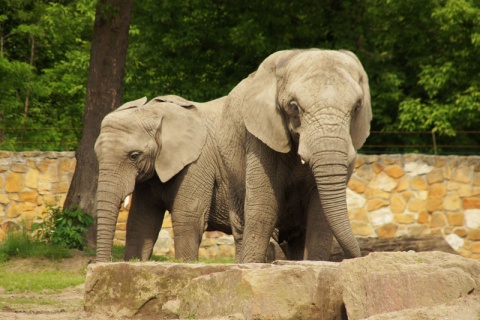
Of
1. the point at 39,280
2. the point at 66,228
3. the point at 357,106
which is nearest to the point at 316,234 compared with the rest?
the point at 357,106

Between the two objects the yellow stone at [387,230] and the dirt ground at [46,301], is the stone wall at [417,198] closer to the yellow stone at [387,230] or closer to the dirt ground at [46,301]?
the yellow stone at [387,230]

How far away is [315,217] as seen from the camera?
10461mm

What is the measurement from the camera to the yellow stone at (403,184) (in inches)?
782

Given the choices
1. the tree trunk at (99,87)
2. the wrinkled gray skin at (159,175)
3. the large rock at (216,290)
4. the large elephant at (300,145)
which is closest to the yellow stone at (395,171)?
the tree trunk at (99,87)

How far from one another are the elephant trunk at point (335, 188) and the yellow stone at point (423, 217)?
10622mm

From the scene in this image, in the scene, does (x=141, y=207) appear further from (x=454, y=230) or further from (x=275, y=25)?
(x=275, y=25)

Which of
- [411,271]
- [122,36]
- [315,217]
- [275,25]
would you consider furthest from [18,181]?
[411,271]

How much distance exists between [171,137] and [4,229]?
8.70 metres

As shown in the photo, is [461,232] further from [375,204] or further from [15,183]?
[15,183]

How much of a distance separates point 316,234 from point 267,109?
1.26 meters

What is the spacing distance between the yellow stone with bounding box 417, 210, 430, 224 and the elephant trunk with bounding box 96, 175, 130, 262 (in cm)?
937

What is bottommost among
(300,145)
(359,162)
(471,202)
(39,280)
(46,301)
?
(46,301)

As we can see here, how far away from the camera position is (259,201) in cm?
1048

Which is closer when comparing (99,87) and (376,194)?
(99,87)
